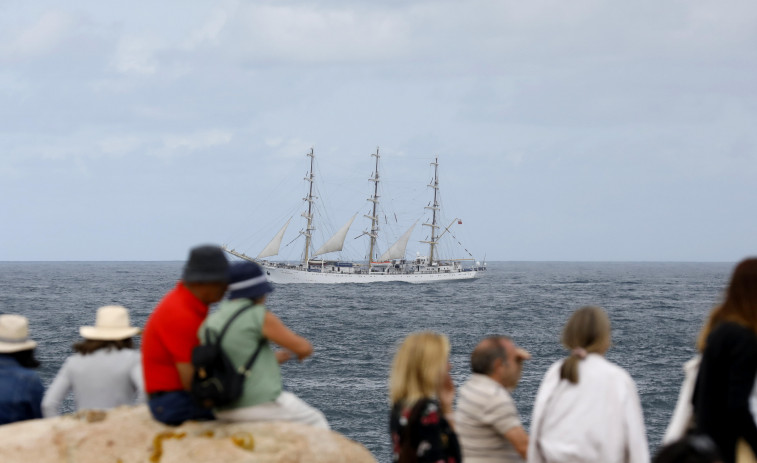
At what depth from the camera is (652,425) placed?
2202cm

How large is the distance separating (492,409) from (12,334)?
2.69 meters

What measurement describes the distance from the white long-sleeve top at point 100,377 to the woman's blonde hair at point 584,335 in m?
2.27

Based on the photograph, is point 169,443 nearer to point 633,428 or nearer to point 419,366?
point 419,366

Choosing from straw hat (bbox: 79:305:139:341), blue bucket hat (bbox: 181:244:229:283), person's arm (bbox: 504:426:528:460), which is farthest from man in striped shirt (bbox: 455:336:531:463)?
straw hat (bbox: 79:305:139:341)

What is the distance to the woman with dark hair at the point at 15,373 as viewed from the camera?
4820 millimetres

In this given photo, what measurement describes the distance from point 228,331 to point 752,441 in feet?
A: 7.22

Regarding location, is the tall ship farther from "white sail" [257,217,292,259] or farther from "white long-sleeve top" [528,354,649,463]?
"white long-sleeve top" [528,354,649,463]

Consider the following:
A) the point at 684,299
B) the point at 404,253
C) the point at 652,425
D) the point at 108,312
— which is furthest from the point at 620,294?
the point at 108,312

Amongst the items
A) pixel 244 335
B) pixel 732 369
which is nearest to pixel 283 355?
pixel 244 335

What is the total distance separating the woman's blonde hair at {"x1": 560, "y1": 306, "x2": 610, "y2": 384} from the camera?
12.9ft

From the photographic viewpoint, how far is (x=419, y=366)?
137 inches

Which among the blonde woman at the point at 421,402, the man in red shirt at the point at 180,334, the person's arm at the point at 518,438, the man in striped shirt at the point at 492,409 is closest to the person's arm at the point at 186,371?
the man in red shirt at the point at 180,334

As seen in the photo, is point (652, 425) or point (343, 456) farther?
point (652, 425)

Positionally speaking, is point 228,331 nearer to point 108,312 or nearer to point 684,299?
point 108,312
